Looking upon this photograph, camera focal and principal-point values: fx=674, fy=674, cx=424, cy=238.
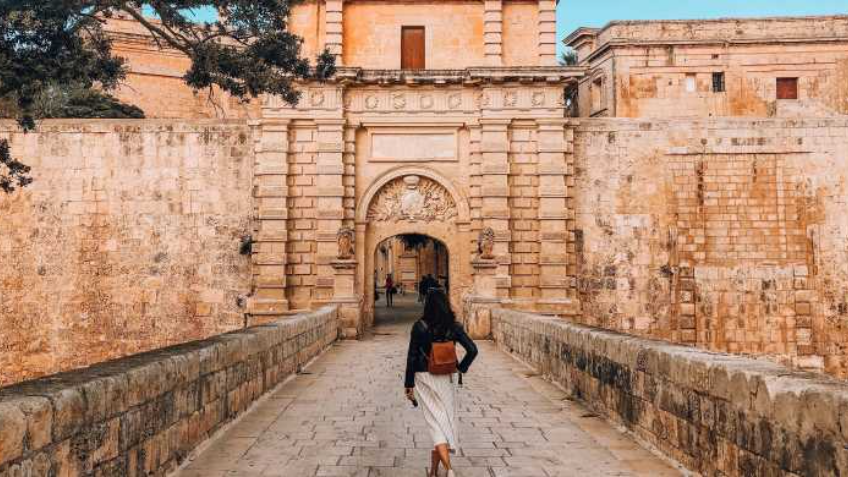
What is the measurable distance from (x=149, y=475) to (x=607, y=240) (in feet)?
46.5

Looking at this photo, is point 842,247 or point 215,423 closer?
point 215,423

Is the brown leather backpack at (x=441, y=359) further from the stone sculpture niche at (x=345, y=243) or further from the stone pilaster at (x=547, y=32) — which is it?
the stone pilaster at (x=547, y=32)

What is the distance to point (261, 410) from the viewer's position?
7.05 metres

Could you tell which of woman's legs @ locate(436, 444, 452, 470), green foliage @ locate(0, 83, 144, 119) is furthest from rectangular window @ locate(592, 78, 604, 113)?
woman's legs @ locate(436, 444, 452, 470)

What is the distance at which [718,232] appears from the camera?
17.0 m

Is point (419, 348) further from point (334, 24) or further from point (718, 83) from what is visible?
point (718, 83)

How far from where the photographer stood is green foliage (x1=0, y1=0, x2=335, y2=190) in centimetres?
836

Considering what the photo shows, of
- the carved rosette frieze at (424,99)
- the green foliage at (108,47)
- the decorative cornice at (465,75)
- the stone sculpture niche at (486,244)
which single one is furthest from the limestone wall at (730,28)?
the green foliage at (108,47)

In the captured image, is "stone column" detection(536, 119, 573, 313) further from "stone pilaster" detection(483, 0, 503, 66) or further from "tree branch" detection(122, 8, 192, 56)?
"tree branch" detection(122, 8, 192, 56)

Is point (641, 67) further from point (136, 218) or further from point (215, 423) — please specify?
point (215, 423)

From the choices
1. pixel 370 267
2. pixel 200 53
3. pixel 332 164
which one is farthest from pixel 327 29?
pixel 200 53

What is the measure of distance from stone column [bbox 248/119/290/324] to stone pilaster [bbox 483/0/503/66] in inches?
204

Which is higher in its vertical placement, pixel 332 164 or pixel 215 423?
pixel 332 164

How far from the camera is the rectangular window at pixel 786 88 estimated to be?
24.7 meters
